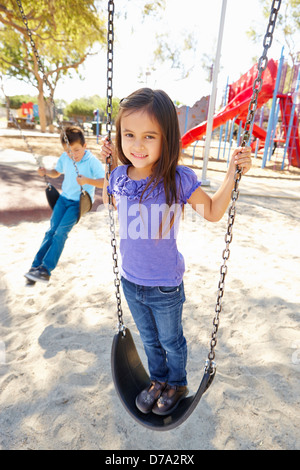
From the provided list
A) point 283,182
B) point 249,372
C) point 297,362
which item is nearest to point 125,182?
point 249,372

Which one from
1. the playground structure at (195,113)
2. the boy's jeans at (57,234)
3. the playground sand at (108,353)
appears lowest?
the playground sand at (108,353)

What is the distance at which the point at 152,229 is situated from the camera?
3.99 ft

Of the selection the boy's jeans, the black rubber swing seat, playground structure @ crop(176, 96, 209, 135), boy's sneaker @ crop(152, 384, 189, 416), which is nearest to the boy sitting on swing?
the boy's jeans

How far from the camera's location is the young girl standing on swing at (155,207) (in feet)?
3.72

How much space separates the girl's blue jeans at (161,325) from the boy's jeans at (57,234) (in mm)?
1374

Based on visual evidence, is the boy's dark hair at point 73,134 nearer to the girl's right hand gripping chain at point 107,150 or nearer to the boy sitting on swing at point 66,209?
the boy sitting on swing at point 66,209

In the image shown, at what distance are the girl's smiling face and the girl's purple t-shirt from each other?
9cm

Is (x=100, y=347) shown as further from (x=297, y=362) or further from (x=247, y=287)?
(x=247, y=287)

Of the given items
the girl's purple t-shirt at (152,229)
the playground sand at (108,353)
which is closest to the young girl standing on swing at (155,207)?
the girl's purple t-shirt at (152,229)

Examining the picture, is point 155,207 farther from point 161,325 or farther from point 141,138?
point 161,325

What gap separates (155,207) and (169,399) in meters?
0.80

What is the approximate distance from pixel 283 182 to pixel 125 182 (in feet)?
25.2

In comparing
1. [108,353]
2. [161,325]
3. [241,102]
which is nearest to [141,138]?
[161,325]
